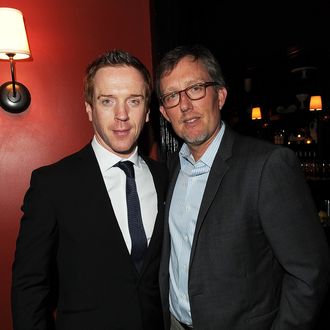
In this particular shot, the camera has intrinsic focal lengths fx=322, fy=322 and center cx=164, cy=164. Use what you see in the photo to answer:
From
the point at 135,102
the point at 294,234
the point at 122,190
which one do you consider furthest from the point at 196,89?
the point at 294,234

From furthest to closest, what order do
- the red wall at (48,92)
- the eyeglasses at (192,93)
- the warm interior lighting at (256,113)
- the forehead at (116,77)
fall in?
the warm interior lighting at (256,113) < the red wall at (48,92) < the eyeglasses at (192,93) < the forehead at (116,77)

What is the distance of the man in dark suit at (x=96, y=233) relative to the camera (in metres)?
1.48

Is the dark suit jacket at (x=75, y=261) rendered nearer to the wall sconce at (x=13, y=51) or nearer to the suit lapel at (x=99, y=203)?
the suit lapel at (x=99, y=203)

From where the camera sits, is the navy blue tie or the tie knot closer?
the navy blue tie

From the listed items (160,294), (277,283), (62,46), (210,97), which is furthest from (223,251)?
(62,46)

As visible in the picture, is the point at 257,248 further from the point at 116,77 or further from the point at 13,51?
the point at 13,51

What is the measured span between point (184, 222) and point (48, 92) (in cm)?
126

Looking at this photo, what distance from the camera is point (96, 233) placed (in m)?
1.55

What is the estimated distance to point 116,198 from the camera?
168 centimetres

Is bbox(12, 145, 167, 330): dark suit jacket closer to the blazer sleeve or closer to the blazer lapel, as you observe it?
the blazer lapel

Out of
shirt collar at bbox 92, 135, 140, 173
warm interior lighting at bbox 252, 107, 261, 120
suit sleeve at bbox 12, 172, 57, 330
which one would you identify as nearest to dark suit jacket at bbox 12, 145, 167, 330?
suit sleeve at bbox 12, 172, 57, 330

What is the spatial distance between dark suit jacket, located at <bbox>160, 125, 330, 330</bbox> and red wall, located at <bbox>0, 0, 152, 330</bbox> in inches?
44.3

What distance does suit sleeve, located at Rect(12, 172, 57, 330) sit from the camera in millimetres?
1456

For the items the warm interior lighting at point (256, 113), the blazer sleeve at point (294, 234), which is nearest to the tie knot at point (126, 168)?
the blazer sleeve at point (294, 234)
